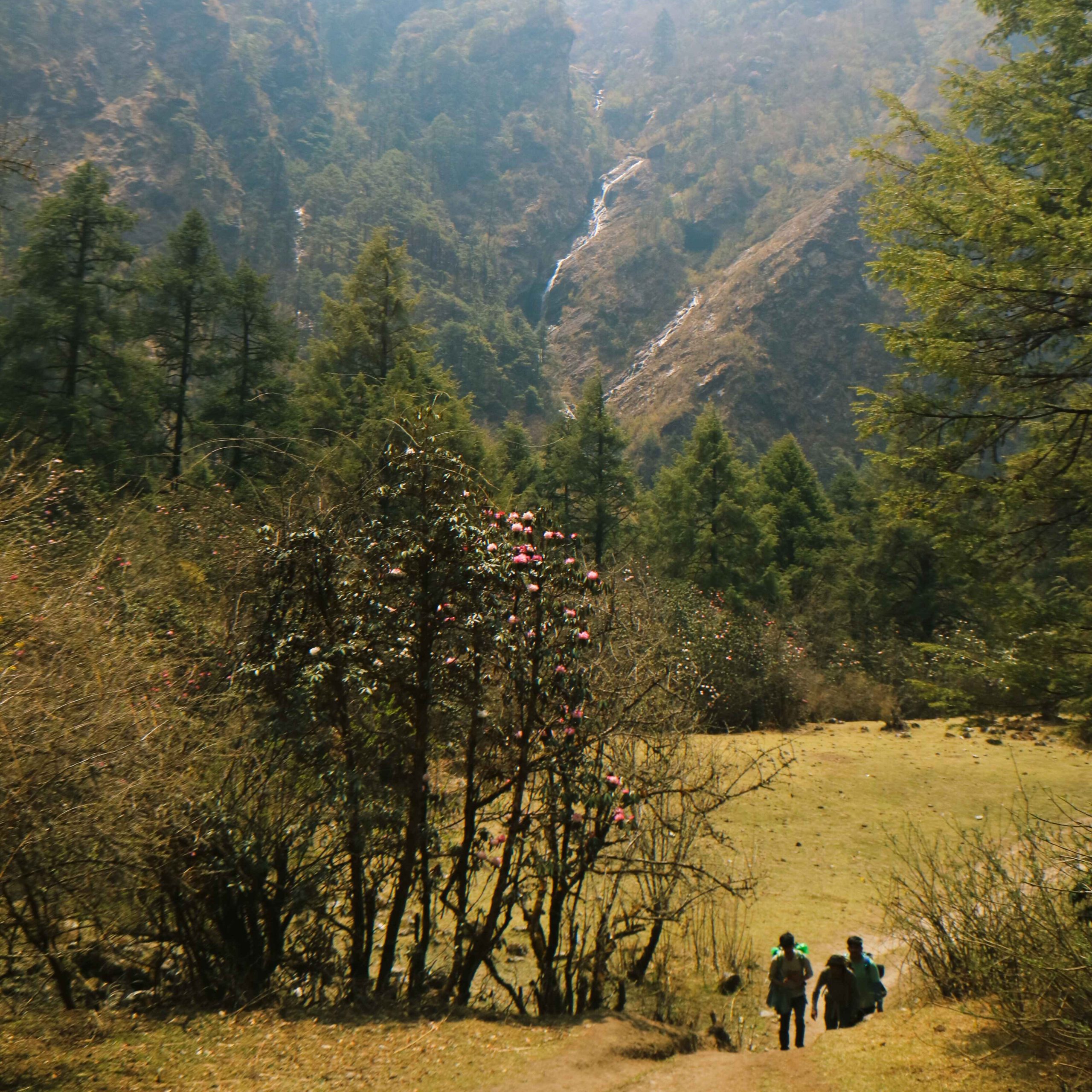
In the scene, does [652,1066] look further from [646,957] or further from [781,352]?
[781,352]

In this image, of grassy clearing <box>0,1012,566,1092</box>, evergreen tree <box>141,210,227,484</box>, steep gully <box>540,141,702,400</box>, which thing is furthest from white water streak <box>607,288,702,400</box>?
grassy clearing <box>0,1012,566,1092</box>

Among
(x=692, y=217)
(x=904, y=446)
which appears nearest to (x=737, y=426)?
(x=692, y=217)

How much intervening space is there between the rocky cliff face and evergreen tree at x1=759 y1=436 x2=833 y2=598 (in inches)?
2105

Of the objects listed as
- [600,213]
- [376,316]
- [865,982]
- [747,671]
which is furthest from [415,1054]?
[600,213]

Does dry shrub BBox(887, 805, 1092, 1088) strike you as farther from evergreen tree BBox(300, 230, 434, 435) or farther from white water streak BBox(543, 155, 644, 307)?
white water streak BBox(543, 155, 644, 307)

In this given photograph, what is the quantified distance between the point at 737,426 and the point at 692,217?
6709 cm

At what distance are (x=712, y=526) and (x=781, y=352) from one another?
79.2 meters

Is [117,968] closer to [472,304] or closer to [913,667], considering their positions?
[913,667]

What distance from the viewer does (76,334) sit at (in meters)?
23.5

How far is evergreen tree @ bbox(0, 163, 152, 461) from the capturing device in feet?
74.6

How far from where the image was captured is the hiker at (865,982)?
8.27 m

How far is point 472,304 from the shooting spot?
4481 inches

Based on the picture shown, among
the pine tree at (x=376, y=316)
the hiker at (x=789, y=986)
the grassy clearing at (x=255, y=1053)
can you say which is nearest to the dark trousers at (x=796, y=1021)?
the hiker at (x=789, y=986)

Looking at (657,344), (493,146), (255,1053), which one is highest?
(493,146)
